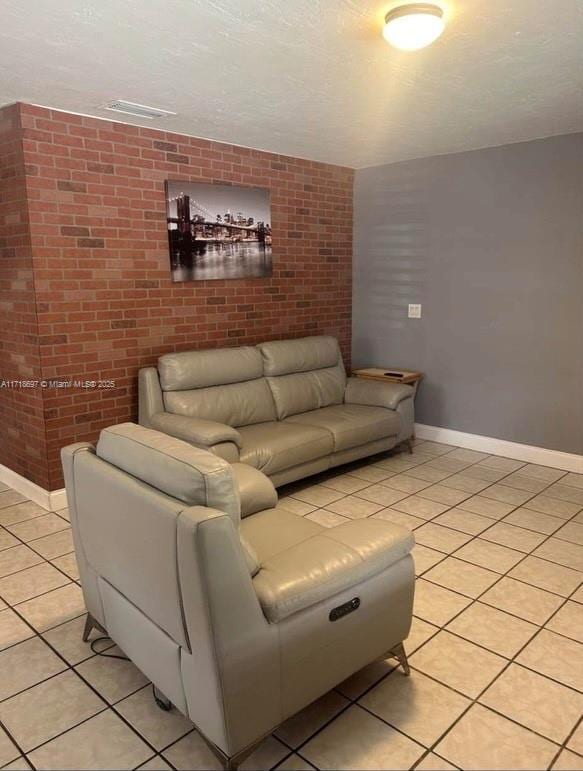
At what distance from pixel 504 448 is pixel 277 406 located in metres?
1.85

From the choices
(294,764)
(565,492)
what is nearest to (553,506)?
(565,492)

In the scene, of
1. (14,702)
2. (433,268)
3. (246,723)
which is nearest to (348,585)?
(246,723)

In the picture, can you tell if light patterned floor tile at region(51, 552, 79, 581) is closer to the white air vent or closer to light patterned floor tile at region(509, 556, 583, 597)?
light patterned floor tile at region(509, 556, 583, 597)

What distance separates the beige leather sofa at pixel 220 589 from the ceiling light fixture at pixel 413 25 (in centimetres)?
170

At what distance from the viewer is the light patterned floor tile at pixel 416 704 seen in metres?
1.80

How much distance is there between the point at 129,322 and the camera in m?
3.70

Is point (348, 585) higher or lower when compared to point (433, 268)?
lower

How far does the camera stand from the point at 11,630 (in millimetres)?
2340

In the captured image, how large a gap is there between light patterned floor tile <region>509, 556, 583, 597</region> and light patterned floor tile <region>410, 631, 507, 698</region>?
24.9 inches

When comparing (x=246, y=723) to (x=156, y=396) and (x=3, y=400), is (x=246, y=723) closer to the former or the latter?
(x=156, y=396)

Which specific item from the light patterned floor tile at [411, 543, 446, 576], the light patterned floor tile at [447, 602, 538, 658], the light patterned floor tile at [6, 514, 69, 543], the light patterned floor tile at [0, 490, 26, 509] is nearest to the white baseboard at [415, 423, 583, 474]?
the light patterned floor tile at [411, 543, 446, 576]

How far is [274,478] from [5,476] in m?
1.94

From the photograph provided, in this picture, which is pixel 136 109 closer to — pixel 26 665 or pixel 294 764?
pixel 26 665

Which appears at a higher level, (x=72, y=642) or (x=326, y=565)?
(x=326, y=565)
